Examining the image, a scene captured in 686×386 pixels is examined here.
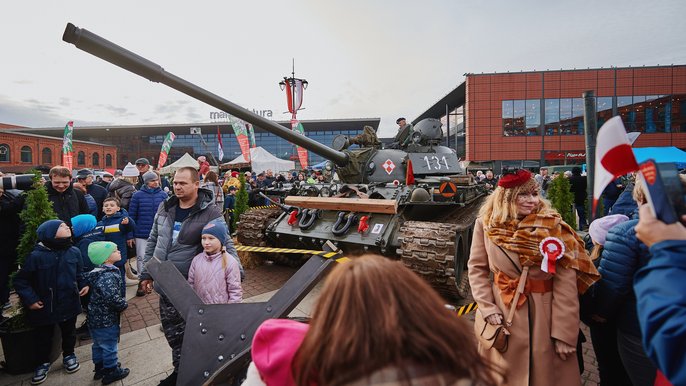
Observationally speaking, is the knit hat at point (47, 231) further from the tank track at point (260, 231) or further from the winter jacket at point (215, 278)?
the tank track at point (260, 231)

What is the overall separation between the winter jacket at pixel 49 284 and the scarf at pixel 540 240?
379 centimetres

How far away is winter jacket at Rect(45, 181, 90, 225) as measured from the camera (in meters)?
4.67

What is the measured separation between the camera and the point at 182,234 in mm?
3047

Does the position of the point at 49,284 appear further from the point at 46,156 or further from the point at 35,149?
the point at 46,156

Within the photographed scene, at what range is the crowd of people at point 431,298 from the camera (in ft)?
3.02

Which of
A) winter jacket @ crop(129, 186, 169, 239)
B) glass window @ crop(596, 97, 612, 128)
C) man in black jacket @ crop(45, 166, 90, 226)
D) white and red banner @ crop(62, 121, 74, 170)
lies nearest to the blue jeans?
man in black jacket @ crop(45, 166, 90, 226)

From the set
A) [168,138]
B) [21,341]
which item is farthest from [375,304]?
[168,138]

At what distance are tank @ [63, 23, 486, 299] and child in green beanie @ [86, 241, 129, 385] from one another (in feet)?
6.46

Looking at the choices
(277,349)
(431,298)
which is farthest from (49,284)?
(431,298)

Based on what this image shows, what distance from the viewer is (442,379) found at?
0.90 m

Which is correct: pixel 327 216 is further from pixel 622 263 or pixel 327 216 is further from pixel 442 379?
pixel 442 379

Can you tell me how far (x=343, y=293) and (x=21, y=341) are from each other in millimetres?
3985

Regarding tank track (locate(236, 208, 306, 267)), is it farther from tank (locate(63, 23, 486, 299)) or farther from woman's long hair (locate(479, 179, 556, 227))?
woman's long hair (locate(479, 179, 556, 227))

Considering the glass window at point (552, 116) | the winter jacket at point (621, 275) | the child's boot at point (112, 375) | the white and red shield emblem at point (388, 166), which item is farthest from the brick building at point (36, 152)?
the glass window at point (552, 116)
